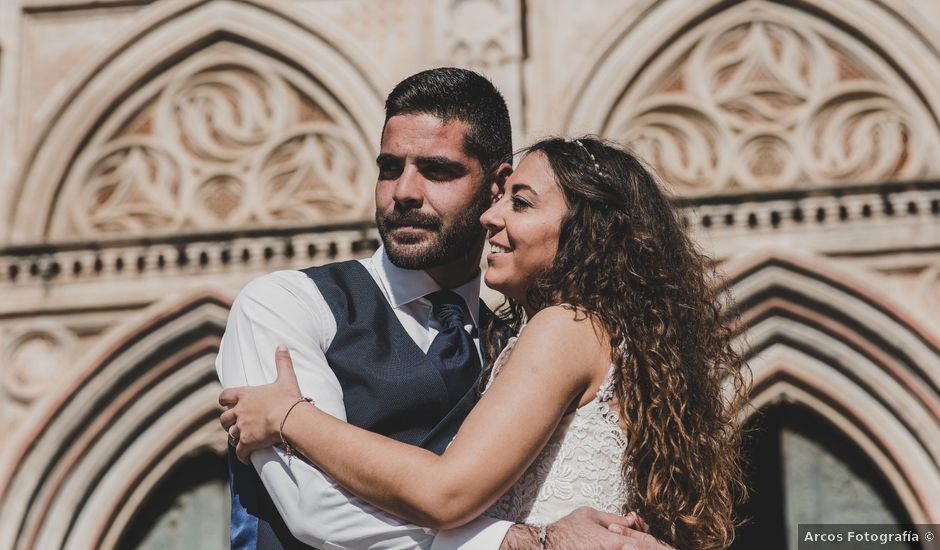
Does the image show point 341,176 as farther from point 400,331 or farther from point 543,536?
point 543,536

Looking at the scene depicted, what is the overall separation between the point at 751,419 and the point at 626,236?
418cm

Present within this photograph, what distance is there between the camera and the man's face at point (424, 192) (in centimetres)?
271

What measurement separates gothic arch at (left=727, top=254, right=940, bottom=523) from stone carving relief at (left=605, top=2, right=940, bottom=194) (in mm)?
475

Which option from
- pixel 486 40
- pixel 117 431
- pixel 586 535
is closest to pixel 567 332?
pixel 586 535

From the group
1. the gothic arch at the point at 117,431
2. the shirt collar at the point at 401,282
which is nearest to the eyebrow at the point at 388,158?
the shirt collar at the point at 401,282

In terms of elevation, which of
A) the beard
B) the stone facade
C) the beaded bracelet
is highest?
the stone facade

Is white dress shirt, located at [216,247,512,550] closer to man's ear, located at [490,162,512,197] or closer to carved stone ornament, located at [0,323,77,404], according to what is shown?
man's ear, located at [490,162,512,197]

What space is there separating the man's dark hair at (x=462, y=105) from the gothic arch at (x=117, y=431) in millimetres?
3997

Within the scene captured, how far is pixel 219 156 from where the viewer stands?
23.2ft

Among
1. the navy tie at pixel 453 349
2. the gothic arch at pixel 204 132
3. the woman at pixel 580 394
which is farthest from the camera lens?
the gothic arch at pixel 204 132

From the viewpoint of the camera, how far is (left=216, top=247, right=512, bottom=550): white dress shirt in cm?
233

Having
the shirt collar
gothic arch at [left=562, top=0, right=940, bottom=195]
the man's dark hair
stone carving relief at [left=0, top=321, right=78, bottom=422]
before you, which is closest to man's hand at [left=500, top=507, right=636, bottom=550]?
the shirt collar

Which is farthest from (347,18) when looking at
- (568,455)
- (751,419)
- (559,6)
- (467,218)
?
(568,455)

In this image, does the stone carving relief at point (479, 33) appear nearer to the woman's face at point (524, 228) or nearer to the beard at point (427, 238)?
the beard at point (427, 238)
